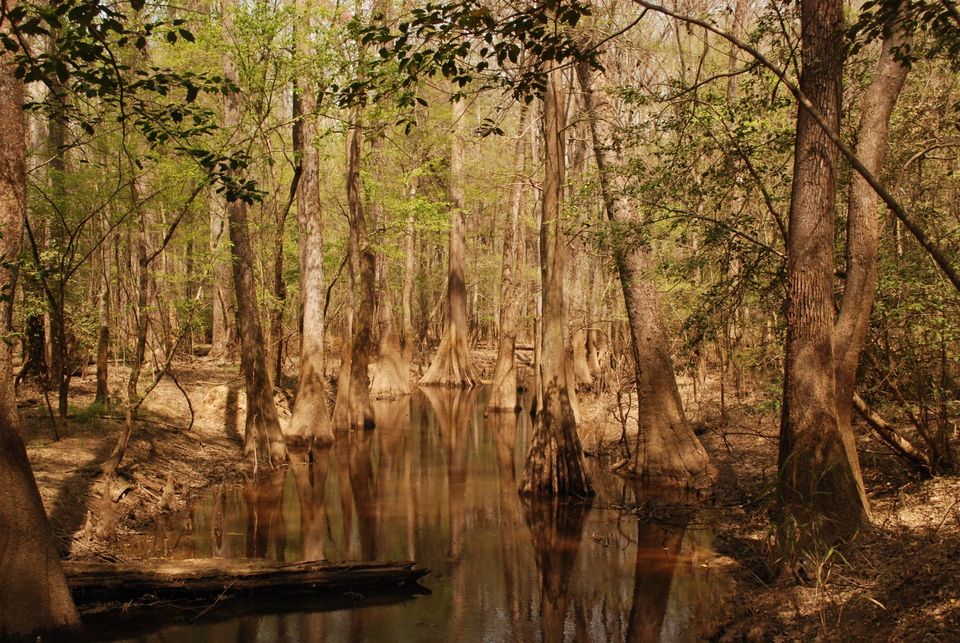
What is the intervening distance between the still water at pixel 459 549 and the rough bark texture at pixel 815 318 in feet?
5.00

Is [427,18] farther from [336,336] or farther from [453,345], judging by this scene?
[336,336]

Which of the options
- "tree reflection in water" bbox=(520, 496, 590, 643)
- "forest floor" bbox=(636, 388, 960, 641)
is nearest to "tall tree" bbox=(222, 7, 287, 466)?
"tree reflection in water" bbox=(520, 496, 590, 643)

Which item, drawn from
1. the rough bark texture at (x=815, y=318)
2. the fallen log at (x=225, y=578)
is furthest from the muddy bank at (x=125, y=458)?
the rough bark texture at (x=815, y=318)

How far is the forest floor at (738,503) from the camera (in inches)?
214

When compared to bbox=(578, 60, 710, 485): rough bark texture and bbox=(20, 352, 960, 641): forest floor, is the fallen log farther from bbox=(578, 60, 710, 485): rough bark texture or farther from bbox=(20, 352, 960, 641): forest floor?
bbox=(578, 60, 710, 485): rough bark texture

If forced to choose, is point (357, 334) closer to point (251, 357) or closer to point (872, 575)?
point (251, 357)

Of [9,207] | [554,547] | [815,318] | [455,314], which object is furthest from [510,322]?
[9,207]

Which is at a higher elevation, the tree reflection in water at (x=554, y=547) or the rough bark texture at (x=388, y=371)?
the rough bark texture at (x=388, y=371)

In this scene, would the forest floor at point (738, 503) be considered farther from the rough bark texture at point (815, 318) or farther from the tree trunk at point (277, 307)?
the tree trunk at point (277, 307)

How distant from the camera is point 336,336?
31094 millimetres

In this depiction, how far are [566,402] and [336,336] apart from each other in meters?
20.8

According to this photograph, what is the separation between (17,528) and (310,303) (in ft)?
36.8

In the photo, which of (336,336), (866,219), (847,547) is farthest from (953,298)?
(336,336)

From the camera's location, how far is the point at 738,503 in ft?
34.6
